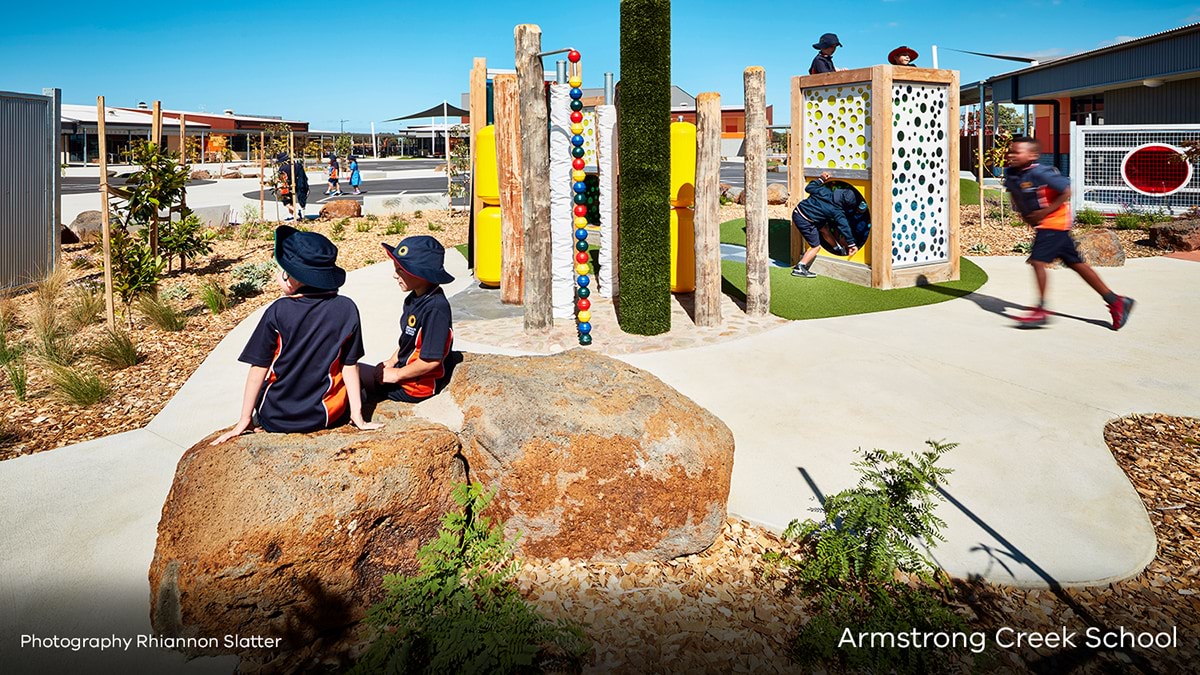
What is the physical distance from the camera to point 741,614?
304 cm

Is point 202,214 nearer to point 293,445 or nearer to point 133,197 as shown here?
point 133,197

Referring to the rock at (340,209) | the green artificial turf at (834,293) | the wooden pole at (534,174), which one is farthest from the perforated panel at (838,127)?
the rock at (340,209)

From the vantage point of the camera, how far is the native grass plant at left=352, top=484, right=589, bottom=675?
2.54 m

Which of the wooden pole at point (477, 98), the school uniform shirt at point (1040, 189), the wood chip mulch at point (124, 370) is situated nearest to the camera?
the wood chip mulch at point (124, 370)

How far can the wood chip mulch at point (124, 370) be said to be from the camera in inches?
197

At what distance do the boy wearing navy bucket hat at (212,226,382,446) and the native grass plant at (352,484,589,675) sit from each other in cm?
62

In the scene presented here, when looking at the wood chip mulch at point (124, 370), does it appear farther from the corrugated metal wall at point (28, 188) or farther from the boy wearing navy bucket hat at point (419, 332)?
the boy wearing navy bucket hat at point (419, 332)

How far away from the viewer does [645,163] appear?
22.4 ft

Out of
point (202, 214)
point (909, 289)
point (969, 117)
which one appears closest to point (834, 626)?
point (909, 289)

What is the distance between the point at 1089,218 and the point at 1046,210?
892 cm

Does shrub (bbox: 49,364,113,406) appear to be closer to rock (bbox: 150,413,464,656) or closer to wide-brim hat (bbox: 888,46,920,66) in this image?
rock (bbox: 150,413,464,656)

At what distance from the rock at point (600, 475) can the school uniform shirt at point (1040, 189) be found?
16.2 ft

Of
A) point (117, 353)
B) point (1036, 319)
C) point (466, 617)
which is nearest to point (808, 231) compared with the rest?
point (1036, 319)

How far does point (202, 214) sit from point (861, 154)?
1352cm
